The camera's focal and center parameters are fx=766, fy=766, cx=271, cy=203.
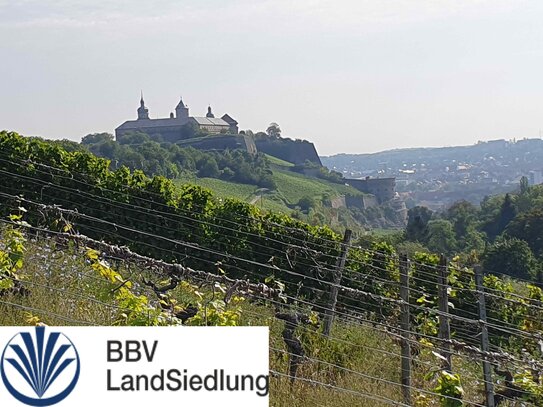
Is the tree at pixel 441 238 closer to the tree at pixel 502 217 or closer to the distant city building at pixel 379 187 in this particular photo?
the tree at pixel 502 217

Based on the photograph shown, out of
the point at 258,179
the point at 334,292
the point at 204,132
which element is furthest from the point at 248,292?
the point at 204,132

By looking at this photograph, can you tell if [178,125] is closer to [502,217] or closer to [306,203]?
[306,203]

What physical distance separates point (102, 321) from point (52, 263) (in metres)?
1.95

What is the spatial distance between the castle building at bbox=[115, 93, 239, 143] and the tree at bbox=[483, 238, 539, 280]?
351ft

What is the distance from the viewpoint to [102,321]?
5406 mm

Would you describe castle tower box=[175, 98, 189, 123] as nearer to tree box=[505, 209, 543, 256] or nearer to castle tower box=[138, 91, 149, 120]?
castle tower box=[138, 91, 149, 120]

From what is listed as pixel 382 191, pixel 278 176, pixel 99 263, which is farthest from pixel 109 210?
pixel 382 191

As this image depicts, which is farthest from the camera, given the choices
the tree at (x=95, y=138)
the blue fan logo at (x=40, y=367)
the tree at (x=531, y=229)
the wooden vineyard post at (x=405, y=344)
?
the tree at (x=95, y=138)

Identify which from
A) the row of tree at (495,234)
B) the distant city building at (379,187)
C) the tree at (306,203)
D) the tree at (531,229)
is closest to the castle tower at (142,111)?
the distant city building at (379,187)

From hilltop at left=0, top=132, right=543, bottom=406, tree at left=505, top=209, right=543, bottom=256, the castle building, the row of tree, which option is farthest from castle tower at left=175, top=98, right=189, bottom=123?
hilltop at left=0, top=132, right=543, bottom=406

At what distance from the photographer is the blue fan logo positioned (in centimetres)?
388

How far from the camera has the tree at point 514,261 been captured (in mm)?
39344

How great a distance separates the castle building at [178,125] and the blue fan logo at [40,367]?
463ft

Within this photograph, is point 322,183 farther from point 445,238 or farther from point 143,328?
point 143,328
